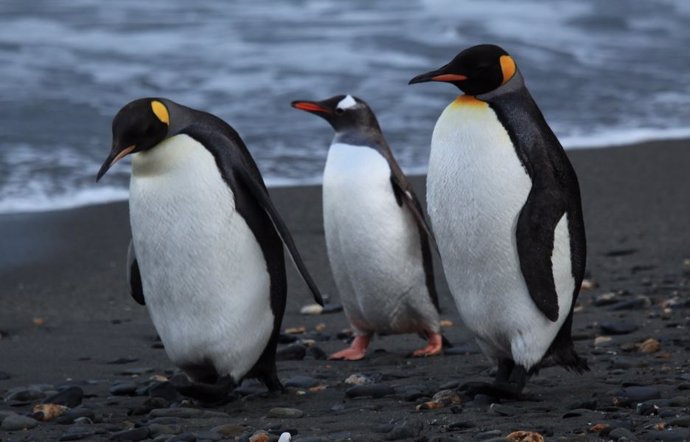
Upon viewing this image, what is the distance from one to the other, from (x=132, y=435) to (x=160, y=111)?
110cm

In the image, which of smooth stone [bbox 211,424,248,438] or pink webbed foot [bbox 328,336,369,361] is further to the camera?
pink webbed foot [bbox 328,336,369,361]

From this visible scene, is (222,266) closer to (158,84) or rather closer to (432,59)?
(158,84)

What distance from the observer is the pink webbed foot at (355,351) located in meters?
5.39

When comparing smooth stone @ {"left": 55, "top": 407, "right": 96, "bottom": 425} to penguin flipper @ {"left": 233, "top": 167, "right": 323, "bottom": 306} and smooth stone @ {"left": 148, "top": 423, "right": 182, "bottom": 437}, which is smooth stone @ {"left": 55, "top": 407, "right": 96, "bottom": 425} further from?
penguin flipper @ {"left": 233, "top": 167, "right": 323, "bottom": 306}

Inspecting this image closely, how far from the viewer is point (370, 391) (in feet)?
14.4

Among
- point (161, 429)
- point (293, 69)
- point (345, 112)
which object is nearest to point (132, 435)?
point (161, 429)

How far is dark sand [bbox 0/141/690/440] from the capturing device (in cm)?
386

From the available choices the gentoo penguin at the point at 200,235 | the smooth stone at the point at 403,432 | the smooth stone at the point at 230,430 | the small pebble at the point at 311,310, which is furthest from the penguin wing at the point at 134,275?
the small pebble at the point at 311,310

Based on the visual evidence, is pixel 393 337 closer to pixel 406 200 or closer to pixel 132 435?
pixel 406 200

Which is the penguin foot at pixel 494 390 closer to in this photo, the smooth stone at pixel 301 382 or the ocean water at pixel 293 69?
the smooth stone at pixel 301 382

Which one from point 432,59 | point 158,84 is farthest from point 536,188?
point 432,59

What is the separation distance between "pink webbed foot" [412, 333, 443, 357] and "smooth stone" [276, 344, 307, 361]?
0.44 metres

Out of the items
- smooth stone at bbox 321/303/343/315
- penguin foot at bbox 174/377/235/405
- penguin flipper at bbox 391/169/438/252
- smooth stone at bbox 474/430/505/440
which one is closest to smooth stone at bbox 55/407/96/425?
penguin foot at bbox 174/377/235/405

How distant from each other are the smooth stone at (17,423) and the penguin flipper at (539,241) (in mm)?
1530
